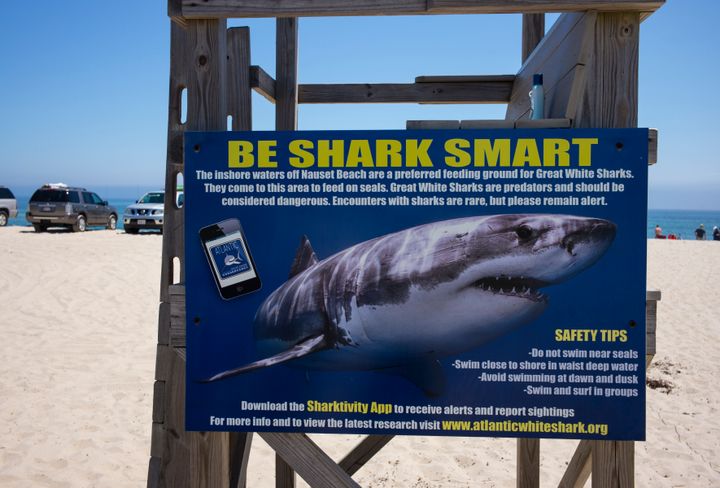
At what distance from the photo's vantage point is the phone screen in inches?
94.2

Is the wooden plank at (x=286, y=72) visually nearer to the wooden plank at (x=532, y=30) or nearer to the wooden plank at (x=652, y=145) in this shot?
the wooden plank at (x=532, y=30)

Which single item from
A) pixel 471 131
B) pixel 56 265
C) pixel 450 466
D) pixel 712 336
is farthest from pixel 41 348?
pixel 712 336

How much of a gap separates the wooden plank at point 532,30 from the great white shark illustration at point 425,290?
243 centimetres

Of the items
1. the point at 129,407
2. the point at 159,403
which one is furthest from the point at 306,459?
the point at 129,407

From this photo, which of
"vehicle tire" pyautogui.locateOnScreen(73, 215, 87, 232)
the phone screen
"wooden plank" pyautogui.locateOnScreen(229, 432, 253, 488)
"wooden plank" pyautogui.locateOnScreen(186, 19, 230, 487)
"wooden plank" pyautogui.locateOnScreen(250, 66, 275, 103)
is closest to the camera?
the phone screen

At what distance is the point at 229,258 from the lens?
94.3 inches

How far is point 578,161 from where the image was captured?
2279 millimetres

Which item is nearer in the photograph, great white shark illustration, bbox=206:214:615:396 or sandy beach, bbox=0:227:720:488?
great white shark illustration, bbox=206:214:615:396

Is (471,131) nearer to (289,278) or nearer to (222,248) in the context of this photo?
(289,278)

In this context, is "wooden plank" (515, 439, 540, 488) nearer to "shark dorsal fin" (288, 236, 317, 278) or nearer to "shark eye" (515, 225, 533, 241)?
"shark eye" (515, 225, 533, 241)

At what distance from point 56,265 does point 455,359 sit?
14.2 meters

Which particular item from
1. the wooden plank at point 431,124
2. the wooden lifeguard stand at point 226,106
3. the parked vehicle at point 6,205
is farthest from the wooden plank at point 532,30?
the parked vehicle at point 6,205

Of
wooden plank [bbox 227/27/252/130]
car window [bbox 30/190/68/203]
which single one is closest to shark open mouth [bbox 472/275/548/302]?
wooden plank [bbox 227/27/252/130]

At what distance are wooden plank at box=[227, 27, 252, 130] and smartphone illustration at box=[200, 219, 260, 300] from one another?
4.17 feet
